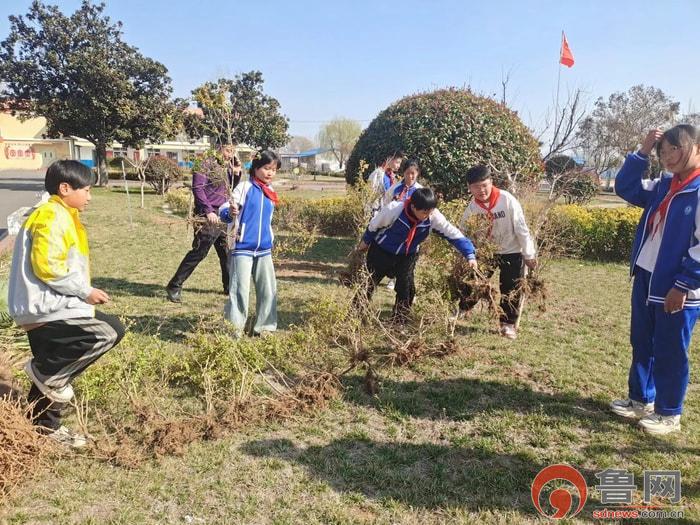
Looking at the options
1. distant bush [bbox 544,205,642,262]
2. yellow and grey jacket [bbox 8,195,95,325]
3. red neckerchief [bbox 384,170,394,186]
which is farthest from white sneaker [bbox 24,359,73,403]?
distant bush [bbox 544,205,642,262]

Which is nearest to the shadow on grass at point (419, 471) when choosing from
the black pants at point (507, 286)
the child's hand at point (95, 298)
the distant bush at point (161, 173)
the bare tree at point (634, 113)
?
the child's hand at point (95, 298)

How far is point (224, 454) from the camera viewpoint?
9.16ft

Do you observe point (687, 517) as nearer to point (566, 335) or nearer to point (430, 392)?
point (430, 392)

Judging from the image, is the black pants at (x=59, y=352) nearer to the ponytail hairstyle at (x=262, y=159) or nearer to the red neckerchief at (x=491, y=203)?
the ponytail hairstyle at (x=262, y=159)

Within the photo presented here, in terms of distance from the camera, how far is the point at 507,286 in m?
4.73

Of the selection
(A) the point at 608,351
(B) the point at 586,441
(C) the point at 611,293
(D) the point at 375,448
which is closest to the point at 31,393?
(D) the point at 375,448

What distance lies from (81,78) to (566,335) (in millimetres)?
22620

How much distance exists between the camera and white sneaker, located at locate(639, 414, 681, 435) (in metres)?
3.08

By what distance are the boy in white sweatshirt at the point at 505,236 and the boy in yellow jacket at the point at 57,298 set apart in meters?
3.09

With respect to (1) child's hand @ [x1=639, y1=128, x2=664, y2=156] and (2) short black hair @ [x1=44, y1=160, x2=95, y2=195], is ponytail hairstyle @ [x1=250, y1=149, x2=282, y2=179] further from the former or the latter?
(1) child's hand @ [x1=639, y1=128, x2=664, y2=156]

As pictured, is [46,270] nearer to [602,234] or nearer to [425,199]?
[425,199]

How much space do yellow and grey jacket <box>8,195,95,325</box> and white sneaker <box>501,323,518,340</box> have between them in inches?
143

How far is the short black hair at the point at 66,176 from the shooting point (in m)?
2.55

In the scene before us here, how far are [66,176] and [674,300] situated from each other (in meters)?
3.33
